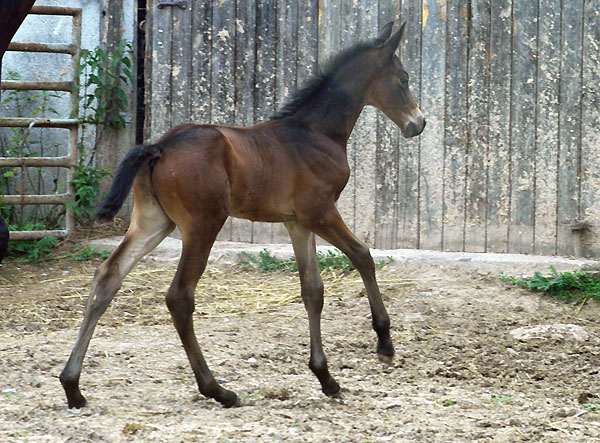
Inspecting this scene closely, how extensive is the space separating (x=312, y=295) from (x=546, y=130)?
3.42 meters

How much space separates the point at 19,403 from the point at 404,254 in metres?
3.78

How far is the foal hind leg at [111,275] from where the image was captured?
12.3 feet

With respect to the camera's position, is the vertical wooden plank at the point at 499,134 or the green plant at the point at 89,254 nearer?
the vertical wooden plank at the point at 499,134

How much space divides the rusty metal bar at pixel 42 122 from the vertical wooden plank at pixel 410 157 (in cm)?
295

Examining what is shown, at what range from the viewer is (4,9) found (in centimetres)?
336

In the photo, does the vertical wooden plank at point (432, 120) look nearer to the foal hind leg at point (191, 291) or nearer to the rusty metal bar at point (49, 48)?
the rusty metal bar at point (49, 48)

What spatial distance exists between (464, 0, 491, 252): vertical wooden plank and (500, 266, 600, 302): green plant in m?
0.85

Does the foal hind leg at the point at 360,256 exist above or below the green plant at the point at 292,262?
above

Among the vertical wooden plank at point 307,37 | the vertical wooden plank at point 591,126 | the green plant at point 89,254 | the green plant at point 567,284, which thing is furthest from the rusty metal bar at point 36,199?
the vertical wooden plank at point 591,126

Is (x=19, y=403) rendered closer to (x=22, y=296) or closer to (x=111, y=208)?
(x=111, y=208)

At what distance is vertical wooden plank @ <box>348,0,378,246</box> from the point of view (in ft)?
23.6

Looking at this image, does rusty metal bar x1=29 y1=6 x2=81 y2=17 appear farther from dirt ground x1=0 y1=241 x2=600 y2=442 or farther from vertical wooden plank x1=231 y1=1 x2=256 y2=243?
dirt ground x1=0 y1=241 x2=600 y2=442

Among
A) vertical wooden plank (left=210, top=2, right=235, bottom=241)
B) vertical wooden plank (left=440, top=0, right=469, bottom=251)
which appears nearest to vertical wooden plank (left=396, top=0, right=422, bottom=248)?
vertical wooden plank (left=440, top=0, right=469, bottom=251)

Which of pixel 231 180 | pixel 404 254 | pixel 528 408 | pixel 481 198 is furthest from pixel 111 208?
pixel 481 198
